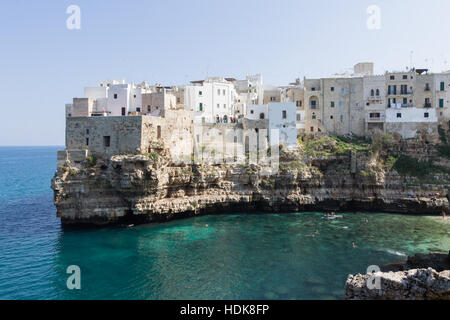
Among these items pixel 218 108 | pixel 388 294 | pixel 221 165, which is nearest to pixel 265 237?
pixel 221 165

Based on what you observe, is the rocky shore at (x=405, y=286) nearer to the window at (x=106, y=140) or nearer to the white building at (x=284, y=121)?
the window at (x=106, y=140)

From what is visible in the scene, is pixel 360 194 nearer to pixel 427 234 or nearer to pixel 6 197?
pixel 427 234

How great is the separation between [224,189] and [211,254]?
13.6 m

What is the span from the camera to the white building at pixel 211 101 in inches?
1812

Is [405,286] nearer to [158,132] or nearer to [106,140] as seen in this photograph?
[158,132]

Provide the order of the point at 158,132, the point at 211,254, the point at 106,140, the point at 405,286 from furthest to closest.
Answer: the point at 158,132 → the point at 106,140 → the point at 211,254 → the point at 405,286

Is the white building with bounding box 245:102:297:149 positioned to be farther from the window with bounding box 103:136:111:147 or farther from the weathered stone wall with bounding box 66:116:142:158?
the window with bounding box 103:136:111:147

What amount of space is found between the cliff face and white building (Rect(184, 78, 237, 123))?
9.78 metres

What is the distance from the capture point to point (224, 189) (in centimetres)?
3994

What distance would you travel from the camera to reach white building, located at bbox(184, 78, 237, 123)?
46.0 metres

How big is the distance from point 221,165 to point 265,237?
12181mm

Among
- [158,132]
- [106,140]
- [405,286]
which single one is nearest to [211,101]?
[158,132]

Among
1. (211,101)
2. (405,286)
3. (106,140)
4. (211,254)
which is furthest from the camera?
(211,101)
